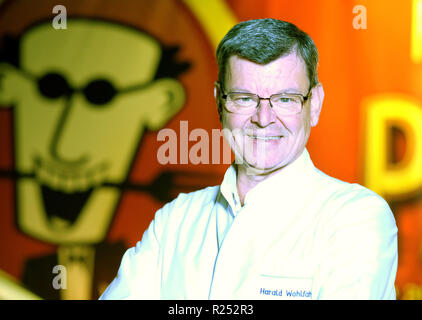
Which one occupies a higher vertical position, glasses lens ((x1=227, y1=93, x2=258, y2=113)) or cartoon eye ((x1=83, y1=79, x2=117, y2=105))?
glasses lens ((x1=227, y1=93, x2=258, y2=113))

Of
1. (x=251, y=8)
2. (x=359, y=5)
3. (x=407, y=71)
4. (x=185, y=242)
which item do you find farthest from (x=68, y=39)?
(x=185, y=242)

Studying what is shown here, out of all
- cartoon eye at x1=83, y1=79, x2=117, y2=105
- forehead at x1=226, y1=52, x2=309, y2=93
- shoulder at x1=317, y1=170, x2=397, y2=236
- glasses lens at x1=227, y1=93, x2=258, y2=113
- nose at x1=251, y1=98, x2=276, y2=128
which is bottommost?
shoulder at x1=317, y1=170, x2=397, y2=236

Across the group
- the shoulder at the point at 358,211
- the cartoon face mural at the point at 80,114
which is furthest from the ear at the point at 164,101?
the shoulder at the point at 358,211

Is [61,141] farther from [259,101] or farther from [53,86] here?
[259,101]

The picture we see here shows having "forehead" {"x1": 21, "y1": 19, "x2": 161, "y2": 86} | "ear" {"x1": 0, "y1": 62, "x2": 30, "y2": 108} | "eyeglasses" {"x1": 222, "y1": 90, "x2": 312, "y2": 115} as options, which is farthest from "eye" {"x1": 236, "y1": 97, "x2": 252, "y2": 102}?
"ear" {"x1": 0, "y1": 62, "x2": 30, "y2": 108}

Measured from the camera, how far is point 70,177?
3.03 metres

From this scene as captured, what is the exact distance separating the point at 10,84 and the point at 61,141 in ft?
1.50

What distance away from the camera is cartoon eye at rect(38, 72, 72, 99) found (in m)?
3.05

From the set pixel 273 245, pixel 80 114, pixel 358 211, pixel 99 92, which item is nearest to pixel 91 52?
pixel 99 92

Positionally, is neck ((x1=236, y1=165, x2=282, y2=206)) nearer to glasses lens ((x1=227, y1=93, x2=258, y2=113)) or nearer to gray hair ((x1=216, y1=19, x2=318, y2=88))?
glasses lens ((x1=227, y1=93, x2=258, y2=113))

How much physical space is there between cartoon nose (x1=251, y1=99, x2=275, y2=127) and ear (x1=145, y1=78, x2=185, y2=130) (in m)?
1.82
